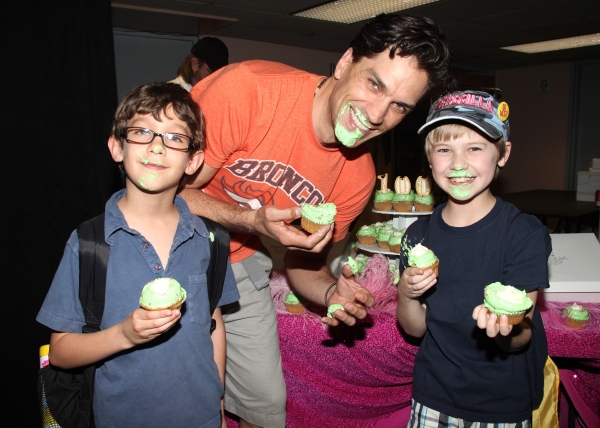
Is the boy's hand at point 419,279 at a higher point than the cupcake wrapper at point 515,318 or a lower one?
higher

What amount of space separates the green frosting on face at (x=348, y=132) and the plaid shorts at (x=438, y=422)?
1.21 m

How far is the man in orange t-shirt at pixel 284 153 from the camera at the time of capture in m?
2.00

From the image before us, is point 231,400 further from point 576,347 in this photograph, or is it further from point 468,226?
point 576,347

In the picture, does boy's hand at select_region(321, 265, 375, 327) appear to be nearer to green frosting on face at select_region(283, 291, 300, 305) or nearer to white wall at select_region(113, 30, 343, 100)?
green frosting on face at select_region(283, 291, 300, 305)

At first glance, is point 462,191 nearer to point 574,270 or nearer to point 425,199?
point 574,270

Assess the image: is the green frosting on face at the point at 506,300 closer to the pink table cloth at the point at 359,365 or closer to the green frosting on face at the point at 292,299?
the pink table cloth at the point at 359,365

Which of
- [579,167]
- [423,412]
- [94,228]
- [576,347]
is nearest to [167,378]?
[94,228]

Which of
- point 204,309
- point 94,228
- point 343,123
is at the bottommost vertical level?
point 204,309

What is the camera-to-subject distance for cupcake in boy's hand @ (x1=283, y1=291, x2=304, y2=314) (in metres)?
2.73

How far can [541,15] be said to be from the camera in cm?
764

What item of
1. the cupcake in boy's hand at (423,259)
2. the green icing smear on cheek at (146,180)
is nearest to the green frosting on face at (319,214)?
the cupcake in boy's hand at (423,259)

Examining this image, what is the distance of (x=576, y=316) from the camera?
246 cm

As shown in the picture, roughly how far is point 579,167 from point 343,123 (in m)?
12.6

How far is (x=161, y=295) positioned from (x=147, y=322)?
0.10m
